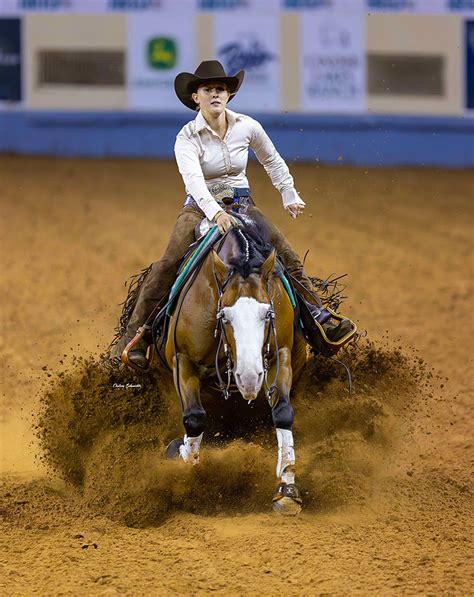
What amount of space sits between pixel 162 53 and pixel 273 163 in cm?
909

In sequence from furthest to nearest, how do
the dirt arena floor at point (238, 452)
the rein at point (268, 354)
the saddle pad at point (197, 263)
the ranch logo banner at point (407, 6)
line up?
the ranch logo banner at point (407, 6) < the saddle pad at point (197, 263) < the rein at point (268, 354) < the dirt arena floor at point (238, 452)

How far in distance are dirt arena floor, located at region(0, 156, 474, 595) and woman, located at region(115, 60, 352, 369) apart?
82 cm

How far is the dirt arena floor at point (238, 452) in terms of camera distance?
4820mm

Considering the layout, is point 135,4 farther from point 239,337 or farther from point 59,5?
point 239,337

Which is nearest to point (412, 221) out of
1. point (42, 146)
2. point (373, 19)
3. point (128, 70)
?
point (373, 19)

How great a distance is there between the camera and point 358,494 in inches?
234

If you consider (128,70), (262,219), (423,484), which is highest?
(128,70)

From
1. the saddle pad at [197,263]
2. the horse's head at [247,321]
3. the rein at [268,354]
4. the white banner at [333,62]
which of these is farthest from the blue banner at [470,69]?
the horse's head at [247,321]

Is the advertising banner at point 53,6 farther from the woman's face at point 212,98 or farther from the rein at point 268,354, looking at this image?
the rein at point 268,354

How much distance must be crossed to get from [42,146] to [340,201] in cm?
483

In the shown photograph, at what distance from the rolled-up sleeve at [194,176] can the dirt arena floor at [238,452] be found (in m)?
1.63

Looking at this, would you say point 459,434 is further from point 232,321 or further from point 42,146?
point 42,146

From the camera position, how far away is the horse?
5.02m

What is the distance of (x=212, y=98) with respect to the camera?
19.4 ft
